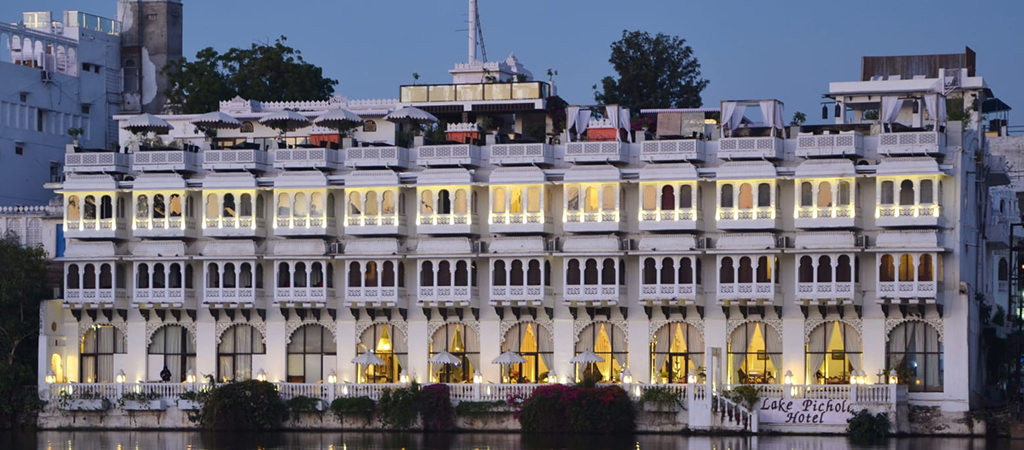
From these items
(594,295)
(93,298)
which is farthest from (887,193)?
Answer: (93,298)

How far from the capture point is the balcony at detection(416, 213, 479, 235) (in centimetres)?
8294

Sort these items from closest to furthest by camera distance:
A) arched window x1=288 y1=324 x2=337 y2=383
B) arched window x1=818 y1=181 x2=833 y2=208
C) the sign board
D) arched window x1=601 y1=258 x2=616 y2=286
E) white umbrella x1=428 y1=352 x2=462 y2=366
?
the sign board < arched window x1=818 y1=181 x2=833 y2=208 < arched window x1=601 y1=258 x2=616 y2=286 < white umbrella x1=428 y1=352 x2=462 y2=366 < arched window x1=288 y1=324 x2=337 y2=383

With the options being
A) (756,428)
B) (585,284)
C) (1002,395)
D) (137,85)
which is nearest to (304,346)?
(585,284)

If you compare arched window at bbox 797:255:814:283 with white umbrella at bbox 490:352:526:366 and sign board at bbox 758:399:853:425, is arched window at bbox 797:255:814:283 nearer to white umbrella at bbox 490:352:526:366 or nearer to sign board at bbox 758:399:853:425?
sign board at bbox 758:399:853:425

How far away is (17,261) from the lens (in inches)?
3435

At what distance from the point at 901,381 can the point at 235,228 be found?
26.9m

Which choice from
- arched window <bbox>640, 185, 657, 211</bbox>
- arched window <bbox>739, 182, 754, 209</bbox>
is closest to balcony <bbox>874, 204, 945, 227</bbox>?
arched window <bbox>739, 182, 754, 209</bbox>

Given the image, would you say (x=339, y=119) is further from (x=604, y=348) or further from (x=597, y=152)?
(x=604, y=348)

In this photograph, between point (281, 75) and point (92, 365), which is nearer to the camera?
point (92, 365)

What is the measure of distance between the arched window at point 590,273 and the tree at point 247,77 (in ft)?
110

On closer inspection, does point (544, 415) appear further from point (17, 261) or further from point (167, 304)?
point (17, 261)

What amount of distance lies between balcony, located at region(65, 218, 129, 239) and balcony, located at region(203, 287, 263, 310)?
4.70 metres

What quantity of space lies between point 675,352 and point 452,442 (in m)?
11.1

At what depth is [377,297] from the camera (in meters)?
83.9
